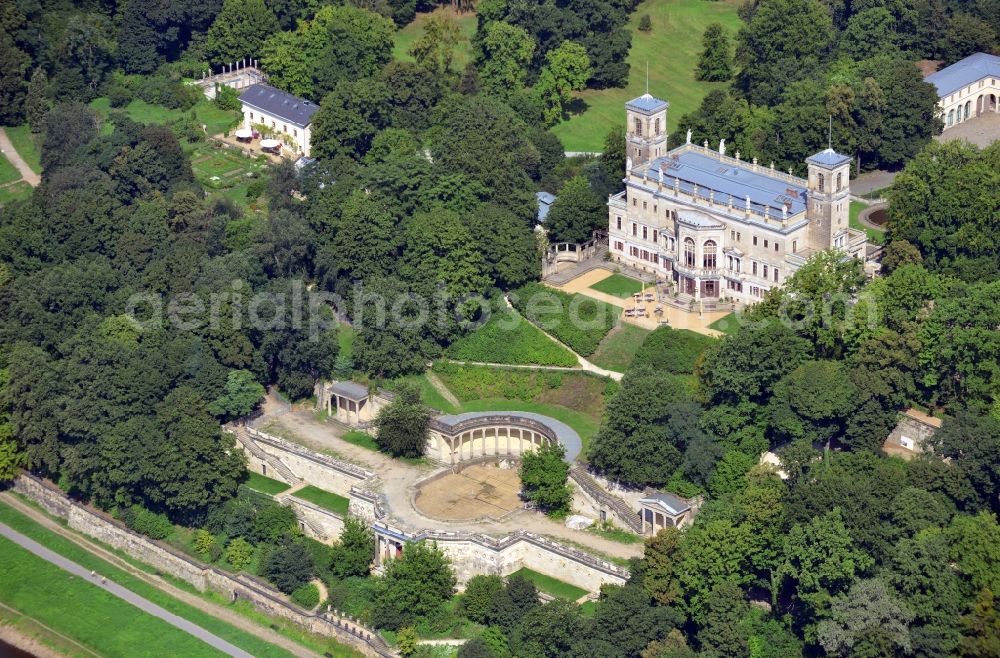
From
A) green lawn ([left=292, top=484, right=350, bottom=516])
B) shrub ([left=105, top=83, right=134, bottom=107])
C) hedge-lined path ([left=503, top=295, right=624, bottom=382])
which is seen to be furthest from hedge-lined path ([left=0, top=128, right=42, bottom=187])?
hedge-lined path ([left=503, top=295, right=624, bottom=382])

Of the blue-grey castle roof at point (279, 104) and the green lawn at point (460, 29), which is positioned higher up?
the green lawn at point (460, 29)

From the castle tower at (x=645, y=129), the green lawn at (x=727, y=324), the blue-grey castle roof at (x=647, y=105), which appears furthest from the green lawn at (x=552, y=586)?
the blue-grey castle roof at (x=647, y=105)

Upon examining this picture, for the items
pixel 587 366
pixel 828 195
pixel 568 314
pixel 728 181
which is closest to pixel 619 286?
pixel 568 314

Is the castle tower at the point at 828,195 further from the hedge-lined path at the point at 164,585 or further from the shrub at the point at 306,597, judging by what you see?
the hedge-lined path at the point at 164,585

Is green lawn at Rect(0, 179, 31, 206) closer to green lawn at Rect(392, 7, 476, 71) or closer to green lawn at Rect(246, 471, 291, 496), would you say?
green lawn at Rect(392, 7, 476, 71)

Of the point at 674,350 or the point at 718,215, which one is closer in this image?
the point at 674,350

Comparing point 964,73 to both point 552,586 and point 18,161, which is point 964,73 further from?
point 18,161

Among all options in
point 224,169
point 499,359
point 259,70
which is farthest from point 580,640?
point 259,70

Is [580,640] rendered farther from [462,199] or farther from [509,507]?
[462,199]
